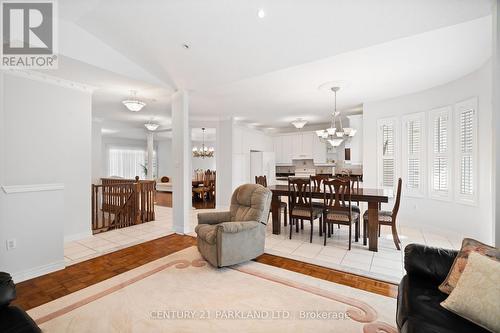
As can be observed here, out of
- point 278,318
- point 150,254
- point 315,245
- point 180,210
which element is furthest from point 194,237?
point 278,318

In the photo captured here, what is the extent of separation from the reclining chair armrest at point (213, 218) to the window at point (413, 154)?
393cm

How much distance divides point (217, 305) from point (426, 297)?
62.9 inches

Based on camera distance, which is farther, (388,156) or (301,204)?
(388,156)

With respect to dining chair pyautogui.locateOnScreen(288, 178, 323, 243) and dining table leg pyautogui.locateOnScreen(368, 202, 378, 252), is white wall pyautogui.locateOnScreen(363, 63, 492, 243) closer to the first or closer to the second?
dining table leg pyautogui.locateOnScreen(368, 202, 378, 252)

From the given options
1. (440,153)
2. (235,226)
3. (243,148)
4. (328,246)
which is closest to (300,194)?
(328,246)

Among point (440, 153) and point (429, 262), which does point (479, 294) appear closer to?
point (429, 262)

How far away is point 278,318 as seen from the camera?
74.9 inches

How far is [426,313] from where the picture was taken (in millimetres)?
1294

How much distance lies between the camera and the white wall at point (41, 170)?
99.7 inches

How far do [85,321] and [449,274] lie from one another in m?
2.73

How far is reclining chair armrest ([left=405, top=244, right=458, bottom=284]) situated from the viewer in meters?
1.62

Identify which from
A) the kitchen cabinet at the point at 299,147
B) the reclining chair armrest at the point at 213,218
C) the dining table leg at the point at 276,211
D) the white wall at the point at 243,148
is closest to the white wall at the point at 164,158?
the white wall at the point at 243,148

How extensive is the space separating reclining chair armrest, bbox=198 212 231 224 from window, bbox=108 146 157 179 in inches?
354

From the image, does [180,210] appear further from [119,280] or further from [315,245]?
[315,245]
